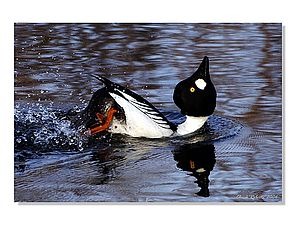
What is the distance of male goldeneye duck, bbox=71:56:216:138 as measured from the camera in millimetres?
4633

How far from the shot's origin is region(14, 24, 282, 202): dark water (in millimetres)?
4605

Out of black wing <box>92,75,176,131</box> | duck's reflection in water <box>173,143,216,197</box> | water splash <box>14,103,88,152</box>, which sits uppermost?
black wing <box>92,75,176,131</box>

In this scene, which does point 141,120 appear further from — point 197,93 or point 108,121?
point 197,93

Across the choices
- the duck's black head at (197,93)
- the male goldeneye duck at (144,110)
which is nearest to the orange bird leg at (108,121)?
the male goldeneye duck at (144,110)

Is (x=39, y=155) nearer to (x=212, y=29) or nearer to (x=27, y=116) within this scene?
(x=27, y=116)

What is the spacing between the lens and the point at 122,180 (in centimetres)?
460

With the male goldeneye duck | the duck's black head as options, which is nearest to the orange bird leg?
the male goldeneye duck

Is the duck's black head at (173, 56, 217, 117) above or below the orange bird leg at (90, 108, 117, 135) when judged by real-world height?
above

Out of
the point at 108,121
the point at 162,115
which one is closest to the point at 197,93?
the point at 162,115

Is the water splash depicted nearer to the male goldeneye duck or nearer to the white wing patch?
the male goldeneye duck

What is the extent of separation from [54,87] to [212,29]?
609 mm

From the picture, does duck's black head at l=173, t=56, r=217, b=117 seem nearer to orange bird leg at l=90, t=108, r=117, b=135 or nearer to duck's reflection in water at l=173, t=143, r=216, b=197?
duck's reflection in water at l=173, t=143, r=216, b=197

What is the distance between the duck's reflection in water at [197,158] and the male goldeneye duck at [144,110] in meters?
0.06
